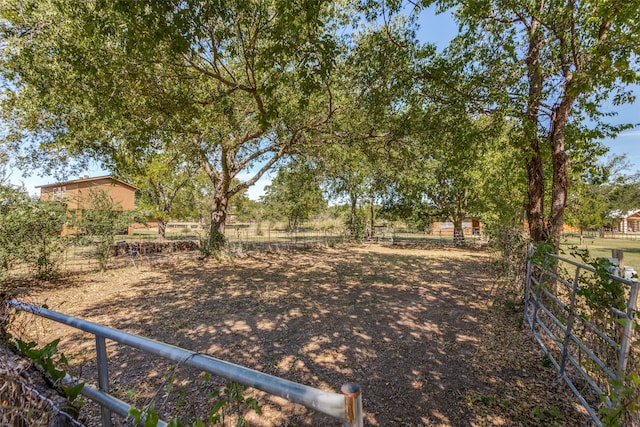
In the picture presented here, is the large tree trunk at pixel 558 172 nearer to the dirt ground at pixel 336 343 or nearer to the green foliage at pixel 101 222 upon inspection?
the dirt ground at pixel 336 343

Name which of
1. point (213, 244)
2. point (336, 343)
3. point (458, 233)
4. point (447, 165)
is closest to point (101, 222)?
point (213, 244)

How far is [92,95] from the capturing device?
5.84 m

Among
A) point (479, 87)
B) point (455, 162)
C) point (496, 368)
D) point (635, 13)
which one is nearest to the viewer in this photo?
point (635, 13)

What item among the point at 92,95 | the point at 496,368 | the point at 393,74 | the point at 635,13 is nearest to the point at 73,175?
the point at 92,95

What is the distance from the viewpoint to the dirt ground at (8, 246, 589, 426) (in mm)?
2996

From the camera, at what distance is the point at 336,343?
4.58m

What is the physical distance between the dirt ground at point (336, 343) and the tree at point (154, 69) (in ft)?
12.1

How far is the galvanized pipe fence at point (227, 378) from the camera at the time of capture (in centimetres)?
89

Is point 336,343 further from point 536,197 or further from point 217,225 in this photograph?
point 217,225

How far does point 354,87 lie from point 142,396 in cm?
699

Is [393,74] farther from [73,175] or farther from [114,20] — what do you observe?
[73,175]

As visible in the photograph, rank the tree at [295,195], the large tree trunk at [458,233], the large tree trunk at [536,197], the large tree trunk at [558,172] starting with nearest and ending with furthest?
the large tree trunk at [558,172] → the large tree trunk at [536,197] → the tree at [295,195] → the large tree trunk at [458,233]

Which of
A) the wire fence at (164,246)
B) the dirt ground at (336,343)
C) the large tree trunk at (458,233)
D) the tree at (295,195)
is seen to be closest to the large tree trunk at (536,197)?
the dirt ground at (336,343)

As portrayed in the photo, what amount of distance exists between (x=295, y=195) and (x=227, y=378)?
25.9 m
